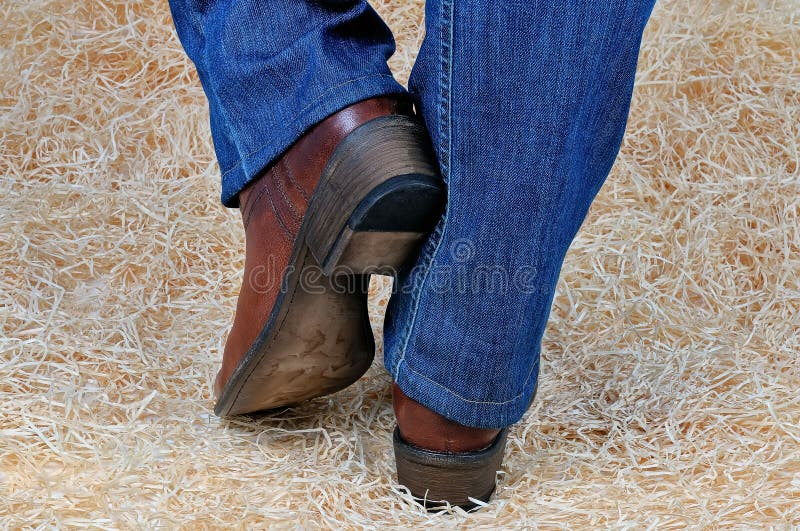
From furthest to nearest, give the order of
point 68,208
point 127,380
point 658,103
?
point 658,103 → point 68,208 → point 127,380

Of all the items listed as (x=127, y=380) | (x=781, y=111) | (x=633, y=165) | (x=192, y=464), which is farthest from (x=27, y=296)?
(x=781, y=111)

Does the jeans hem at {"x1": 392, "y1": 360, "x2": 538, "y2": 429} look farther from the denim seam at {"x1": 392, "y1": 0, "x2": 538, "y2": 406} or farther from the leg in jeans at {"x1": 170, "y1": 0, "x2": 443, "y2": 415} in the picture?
the leg in jeans at {"x1": 170, "y1": 0, "x2": 443, "y2": 415}

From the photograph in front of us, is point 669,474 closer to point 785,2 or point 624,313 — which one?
point 624,313

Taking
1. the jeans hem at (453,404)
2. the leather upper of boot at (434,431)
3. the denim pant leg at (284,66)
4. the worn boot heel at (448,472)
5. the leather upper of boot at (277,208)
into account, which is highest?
the denim pant leg at (284,66)

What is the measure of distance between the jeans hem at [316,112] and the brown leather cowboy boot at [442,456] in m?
0.28

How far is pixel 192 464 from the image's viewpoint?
1.02 meters

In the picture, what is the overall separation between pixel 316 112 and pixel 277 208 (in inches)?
4.8

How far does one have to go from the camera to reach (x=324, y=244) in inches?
32.8

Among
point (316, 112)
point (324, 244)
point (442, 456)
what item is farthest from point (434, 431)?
point (316, 112)

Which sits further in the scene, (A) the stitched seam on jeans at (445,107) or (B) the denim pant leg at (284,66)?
(B) the denim pant leg at (284,66)

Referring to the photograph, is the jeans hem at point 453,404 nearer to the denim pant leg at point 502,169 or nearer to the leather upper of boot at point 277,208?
the denim pant leg at point 502,169

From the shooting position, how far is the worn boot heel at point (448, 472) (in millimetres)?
954

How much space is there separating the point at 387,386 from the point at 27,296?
561mm

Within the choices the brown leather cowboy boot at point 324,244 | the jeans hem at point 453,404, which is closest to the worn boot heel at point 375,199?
the brown leather cowboy boot at point 324,244
